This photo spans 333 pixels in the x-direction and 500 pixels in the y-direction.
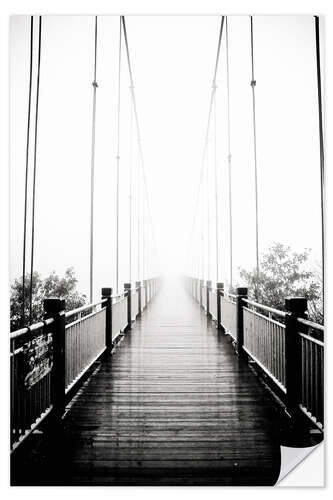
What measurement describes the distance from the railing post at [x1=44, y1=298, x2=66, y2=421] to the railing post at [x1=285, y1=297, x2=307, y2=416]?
157 cm

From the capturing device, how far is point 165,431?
2.25m

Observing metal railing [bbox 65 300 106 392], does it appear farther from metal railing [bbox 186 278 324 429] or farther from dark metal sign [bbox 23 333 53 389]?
metal railing [bbox 186 278 324 429]

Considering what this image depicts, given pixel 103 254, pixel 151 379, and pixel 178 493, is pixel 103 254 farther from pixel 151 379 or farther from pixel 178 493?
pixel 178 493

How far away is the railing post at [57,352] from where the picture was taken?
2.39m

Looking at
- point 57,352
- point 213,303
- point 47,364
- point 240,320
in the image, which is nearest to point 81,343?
point 57,352

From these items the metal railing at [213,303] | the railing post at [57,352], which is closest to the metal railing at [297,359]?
the railing post at [57,352]

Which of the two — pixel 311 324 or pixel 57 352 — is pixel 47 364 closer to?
pixel 57 352

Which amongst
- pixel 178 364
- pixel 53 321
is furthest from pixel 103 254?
pixel 53 321

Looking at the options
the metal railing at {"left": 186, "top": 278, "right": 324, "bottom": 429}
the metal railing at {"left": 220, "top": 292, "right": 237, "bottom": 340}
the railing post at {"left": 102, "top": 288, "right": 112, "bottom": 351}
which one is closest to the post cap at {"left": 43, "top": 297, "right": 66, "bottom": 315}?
the metal railing at {"left": 186, "top": 278, "right": 324, "bottom": 429}

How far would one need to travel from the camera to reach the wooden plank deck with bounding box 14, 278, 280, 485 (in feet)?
6.10

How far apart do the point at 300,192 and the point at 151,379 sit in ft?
76.6

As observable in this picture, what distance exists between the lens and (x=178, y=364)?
3.89m

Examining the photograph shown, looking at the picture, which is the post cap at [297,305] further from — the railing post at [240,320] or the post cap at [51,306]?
the railing post at [240,320]

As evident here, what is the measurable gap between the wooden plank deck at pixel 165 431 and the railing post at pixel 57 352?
0.50 ft
